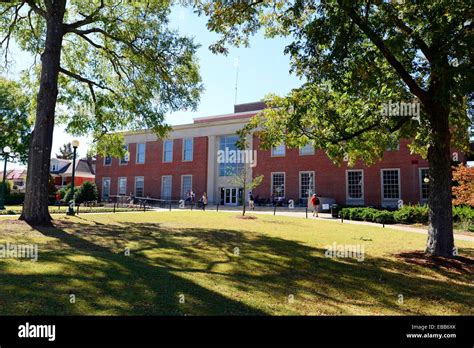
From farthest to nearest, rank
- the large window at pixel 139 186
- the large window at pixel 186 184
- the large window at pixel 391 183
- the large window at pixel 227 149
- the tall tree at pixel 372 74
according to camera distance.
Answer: the large window at pixel 139 186
the large window at pixel 186 184
the large window at pixel 227 149
the large window at pixel 391 183
the tall tree at pixel 372 74

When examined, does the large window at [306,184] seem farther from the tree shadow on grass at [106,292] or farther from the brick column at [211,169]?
the tree shadow on grass at [106,292]

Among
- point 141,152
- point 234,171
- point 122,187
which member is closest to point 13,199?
point 122,187

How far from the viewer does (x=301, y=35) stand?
973 cm

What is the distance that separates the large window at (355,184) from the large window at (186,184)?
17.4 meters

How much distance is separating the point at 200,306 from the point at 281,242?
737 cm

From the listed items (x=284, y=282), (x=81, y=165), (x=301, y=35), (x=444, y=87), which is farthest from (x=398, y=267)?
(x=81, y=165)

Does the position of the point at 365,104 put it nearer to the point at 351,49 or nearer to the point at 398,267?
the point at 351,49

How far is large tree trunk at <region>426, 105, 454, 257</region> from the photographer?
32.3 feet

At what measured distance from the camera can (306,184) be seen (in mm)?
35094

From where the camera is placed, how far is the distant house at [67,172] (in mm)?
63625

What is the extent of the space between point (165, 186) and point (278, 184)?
1440 cm

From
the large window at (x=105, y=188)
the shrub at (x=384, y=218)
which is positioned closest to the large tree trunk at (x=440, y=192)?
the shrub at (x=384, y=218)

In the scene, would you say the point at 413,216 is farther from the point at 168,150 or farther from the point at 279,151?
the point at 168,150

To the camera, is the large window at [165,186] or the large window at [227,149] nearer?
the large window at [227,149]
